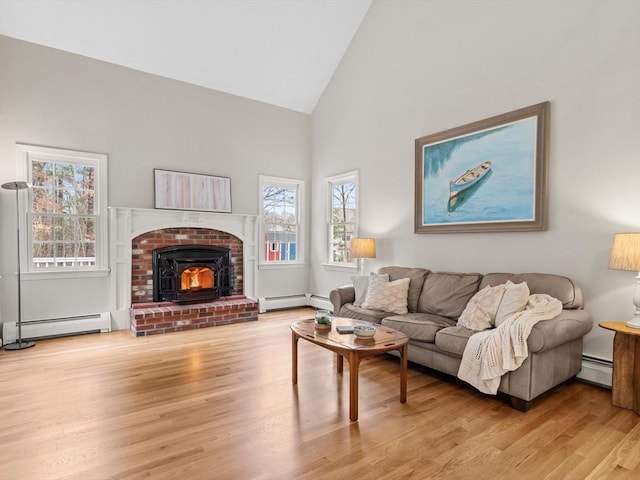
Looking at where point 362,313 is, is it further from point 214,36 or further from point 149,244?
point 214,36

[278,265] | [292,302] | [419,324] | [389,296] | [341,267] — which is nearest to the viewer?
[419,324]

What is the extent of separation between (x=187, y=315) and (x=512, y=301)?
3.98 metres

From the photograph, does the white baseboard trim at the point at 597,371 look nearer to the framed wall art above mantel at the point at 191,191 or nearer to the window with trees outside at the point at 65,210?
the framed wall art above mantel at the point at 191,191

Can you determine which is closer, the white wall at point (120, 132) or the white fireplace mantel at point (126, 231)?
the white wall at point (120, 132)

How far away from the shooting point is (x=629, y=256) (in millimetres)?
2736

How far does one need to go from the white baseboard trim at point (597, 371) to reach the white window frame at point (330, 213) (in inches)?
125

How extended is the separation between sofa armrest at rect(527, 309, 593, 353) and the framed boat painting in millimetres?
927

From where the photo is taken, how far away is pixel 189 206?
555 cm

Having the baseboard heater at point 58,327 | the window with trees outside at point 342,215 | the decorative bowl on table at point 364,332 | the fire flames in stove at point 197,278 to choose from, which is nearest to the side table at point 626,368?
the decorative bowl on table at point 364,332

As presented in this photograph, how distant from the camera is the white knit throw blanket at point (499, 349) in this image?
2.68m

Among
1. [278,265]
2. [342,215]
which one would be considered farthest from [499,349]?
[278,265]

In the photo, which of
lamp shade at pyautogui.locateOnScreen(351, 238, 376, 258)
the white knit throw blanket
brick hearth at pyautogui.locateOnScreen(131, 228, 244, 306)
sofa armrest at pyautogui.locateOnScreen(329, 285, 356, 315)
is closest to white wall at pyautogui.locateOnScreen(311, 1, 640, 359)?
lamp shade at pyautogui.locateOnScreen(351, 238, 376, 258)

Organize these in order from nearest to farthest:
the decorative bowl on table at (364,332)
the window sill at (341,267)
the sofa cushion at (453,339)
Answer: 1. the decorative bowl on table at (364,332)
2. the sofa cushion at (453,339)
3. the window sill at (341,267)

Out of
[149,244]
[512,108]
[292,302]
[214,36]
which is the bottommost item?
[292,302]
